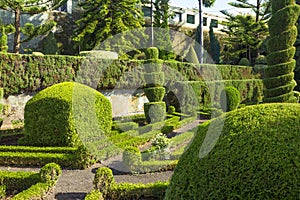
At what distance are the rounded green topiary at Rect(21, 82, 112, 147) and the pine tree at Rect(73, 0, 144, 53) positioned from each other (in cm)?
1217

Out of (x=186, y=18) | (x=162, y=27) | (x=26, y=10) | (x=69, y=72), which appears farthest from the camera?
(x=186, y=18)

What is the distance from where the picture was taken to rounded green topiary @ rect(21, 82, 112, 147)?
7.68 m

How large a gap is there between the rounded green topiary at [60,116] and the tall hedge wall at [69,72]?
15.7 feet

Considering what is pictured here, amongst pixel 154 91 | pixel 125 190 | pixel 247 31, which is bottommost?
pixel 125 190

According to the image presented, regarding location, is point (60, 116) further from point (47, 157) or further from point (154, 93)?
point (154, 93)

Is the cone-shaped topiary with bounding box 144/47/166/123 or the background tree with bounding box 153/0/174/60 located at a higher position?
the background tree with bounding box 153/0/174/60

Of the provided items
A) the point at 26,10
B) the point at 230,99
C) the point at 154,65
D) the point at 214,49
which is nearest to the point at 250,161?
the point at 154,65

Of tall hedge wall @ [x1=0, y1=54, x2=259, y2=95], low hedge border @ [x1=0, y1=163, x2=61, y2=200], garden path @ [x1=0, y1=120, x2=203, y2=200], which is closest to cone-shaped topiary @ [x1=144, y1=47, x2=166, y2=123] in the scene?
tall hedge wall @ [x1=0, y1=54, x2=259, y2=95]

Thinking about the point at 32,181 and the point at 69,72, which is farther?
the point at 69,72

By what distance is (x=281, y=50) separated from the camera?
11.2 meters

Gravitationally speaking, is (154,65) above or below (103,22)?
below

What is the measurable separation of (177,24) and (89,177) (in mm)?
25111

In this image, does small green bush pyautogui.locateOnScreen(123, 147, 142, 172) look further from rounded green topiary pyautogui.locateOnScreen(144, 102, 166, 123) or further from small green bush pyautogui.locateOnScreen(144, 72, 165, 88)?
small green bush pyautogui.locateOnScreen(144, 72, 165, 88)

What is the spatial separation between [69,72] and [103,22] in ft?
25.1
